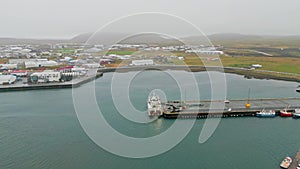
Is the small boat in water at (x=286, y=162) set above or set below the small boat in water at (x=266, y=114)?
below

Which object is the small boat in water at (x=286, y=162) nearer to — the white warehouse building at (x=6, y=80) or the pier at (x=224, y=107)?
the pier at (x=224, y=107)

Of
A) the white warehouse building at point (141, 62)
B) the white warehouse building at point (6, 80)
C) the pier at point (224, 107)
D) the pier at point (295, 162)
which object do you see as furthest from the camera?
the white warehouse building at point (141, 62)

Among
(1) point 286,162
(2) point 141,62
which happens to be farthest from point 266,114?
(2) point 141,62

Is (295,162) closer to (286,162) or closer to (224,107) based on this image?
(286,162)

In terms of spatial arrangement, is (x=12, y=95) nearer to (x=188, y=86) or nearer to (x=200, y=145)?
(x=188, y=86)

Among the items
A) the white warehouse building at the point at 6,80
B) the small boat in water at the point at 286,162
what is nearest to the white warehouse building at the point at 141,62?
the white warehouse building at the point at 6,80
